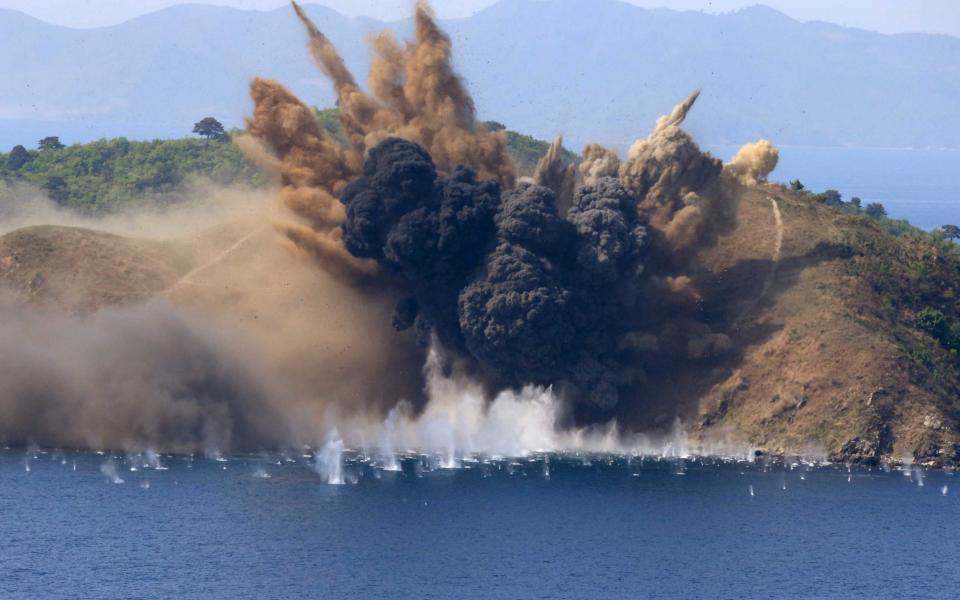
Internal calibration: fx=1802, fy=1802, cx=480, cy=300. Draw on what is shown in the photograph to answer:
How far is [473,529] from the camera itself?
433 feet

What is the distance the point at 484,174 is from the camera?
168875mm

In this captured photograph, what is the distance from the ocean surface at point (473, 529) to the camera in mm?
117375

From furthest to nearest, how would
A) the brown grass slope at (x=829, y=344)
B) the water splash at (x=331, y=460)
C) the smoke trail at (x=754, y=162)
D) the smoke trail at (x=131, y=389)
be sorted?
the smoke trail at (x=754, y=162), the brown grass slope at (x=829, y=344), the smoke trail at (x=131, y=389), the water splash at (x=331, y=460)

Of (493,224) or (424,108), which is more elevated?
(424,108)

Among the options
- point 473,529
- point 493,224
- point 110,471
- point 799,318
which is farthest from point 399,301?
point 473,529

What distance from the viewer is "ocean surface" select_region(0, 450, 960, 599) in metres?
117

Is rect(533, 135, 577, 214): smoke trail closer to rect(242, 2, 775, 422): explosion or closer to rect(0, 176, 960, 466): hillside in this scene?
rect(242, 2, 775, 422): explosion

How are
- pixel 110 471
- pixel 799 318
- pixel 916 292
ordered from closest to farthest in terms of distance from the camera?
1. pixel 110 471
2. pixel 799 318
3. pixel 916 292

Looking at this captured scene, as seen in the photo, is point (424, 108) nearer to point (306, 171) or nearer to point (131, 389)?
point (306, 171)

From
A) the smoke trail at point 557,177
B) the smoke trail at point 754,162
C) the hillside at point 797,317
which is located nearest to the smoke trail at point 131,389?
the hillside at point 797,317

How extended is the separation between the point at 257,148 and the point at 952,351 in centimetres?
6774

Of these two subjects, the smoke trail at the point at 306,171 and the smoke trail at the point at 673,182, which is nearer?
the smoke trail at the point at 306,171

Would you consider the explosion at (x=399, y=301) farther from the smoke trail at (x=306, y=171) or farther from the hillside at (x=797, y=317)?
the hillside at (x=797, y=317)

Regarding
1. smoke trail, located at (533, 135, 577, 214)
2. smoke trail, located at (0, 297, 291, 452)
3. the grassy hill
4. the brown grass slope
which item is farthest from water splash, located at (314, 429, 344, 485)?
the brown grass slope
